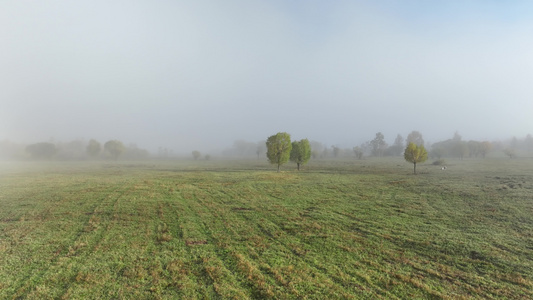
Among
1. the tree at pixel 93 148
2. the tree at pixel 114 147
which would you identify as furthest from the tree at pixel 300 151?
the tree at pixel 93 148

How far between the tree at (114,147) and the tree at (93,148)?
26.0 feet

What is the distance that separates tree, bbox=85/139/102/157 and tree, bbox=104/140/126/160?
791 centimetres

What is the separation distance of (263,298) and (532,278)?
1439 cm

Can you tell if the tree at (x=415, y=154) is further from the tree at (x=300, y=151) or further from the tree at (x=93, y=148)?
the tree at (x=93, y=148)

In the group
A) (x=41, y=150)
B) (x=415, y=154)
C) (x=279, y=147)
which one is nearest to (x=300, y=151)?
(x=279, y=147)

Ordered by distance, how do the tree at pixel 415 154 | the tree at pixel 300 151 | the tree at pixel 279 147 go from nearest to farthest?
the tree at pixel 415 154 < the tree at pixel 279 147 < the tree at pixel 300 151

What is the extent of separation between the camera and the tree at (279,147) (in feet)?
226

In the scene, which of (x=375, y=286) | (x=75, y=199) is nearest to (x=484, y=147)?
(x=375, y=286)

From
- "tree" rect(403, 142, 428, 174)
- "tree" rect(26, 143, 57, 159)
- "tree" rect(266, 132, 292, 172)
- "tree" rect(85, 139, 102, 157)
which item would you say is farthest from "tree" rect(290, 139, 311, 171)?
"tree" rect(26, 143, 57, 159)

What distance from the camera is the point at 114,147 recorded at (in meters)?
137

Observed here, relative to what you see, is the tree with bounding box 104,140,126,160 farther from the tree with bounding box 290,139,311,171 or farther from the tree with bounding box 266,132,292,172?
the tree with bounding box 290,139,311,171

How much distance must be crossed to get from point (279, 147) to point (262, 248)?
5464 cm

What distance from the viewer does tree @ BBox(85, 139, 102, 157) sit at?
141 metres

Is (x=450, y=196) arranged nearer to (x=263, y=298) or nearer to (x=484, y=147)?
(x=263, y=298)
